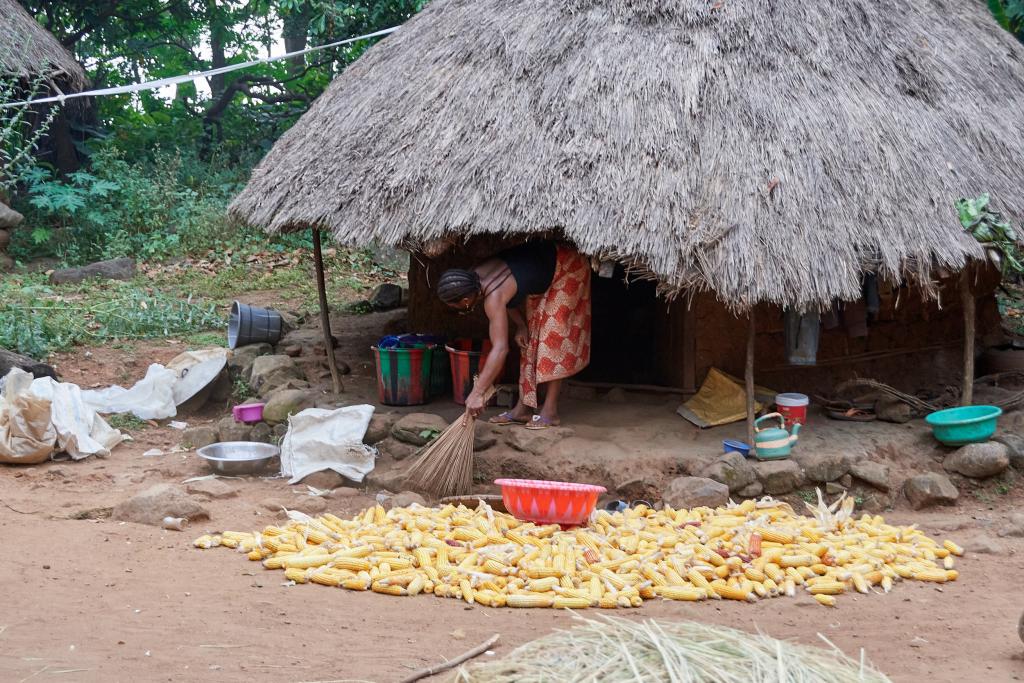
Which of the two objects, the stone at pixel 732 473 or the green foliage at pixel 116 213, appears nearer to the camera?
the stone at pixel 732 473

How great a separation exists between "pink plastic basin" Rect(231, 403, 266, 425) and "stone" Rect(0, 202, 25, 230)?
245 inches

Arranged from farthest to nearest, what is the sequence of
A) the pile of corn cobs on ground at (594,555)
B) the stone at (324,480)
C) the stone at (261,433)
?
the stone at (261,433) → the stone at (324,480) → the pile of corn cobs on ground at (594,555)

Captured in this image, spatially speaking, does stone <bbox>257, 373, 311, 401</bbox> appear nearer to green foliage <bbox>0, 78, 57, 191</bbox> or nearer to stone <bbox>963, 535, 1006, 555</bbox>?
green foliage <bbox>0, 78, 57, 191</bbox>

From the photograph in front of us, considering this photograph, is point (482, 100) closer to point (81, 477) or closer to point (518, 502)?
point (518, 502)

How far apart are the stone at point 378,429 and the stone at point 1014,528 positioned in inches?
146

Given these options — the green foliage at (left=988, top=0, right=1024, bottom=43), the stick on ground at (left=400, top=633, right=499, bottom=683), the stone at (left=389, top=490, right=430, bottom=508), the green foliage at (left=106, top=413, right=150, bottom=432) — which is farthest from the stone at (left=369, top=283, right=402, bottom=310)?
the green foliage at (left=988, top=0, right=1024, bottom=43)

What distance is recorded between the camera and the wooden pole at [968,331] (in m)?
6.40

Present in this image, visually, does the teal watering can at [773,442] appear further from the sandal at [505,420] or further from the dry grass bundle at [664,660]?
the dry grass bundle at [664,660]

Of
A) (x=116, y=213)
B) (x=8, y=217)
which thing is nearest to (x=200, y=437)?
(x=8, y=217)

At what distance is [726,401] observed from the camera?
6.74m

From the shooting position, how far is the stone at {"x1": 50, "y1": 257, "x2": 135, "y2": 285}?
11.2 meters

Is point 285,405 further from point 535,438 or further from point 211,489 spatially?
point 535,438

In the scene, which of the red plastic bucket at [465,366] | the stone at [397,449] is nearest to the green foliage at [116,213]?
the red plastic bucket at [465,366]

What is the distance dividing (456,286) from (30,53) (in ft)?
23.9
